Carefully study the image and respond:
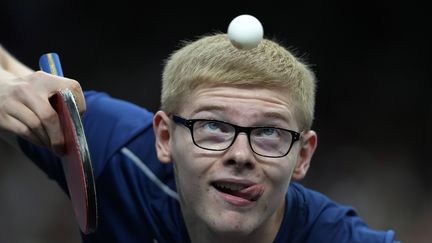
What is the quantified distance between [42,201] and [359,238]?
587cm

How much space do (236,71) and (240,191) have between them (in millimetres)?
551

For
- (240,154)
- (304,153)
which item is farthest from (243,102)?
(304,153)

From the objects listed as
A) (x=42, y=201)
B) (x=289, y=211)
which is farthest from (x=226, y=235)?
(x=42, y=201)

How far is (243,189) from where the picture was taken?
3.39 m

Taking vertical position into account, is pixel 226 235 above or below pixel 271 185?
below

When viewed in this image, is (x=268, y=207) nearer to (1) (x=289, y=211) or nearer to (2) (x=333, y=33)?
(1) (x=289, y=211)

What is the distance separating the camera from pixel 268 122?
3477 millimetres

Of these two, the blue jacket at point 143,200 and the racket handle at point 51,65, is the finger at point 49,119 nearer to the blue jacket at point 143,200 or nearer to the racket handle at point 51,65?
the racket handle at point 51,65

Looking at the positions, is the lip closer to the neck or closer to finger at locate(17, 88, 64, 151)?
the neck

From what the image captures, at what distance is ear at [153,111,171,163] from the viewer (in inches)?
150

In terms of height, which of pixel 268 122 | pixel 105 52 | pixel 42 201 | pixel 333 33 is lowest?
pixel 42 201

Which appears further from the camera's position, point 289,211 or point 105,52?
point 105,52

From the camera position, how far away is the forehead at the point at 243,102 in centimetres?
344

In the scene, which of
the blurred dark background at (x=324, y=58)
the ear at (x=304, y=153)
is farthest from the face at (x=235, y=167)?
the blurred dark background at (x=324, y=58)
